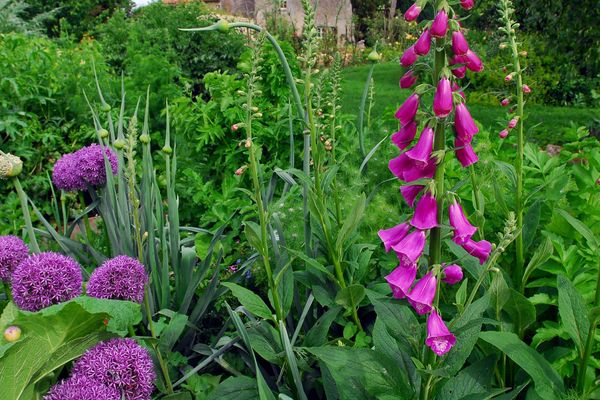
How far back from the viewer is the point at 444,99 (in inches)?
45.8

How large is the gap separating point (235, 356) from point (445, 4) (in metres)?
1.47

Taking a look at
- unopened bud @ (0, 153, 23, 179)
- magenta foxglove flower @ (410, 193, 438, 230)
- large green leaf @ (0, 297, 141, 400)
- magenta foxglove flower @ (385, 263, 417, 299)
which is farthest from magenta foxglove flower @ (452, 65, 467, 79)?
unopened bud @ (0, 153, 23, 179)

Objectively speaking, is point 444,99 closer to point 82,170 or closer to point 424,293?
point 424,293

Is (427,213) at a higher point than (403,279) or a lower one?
higher

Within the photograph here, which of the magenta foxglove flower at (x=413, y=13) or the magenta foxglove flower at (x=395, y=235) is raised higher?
the magenta foxglove flower at (x=413, y=13)

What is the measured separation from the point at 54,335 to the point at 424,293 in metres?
0.96

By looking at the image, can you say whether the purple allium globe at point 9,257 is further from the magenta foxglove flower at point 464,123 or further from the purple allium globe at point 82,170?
the magenta foxglove flower at point 464,123

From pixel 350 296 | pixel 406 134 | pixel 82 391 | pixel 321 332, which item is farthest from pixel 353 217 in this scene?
pixel 82 391

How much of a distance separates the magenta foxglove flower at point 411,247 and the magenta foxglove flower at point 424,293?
5cm

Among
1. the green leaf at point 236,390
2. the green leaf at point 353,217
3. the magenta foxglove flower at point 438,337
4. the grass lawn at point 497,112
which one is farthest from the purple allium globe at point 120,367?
the grass lawn at point 497,112

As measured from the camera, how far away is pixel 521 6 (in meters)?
7.73

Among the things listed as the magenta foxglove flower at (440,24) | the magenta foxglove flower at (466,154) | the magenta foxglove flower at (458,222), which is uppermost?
the magenta foxglove flower at (440,24)

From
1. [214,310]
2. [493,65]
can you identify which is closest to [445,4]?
[214,310]

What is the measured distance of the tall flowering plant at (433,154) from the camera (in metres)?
1.18
